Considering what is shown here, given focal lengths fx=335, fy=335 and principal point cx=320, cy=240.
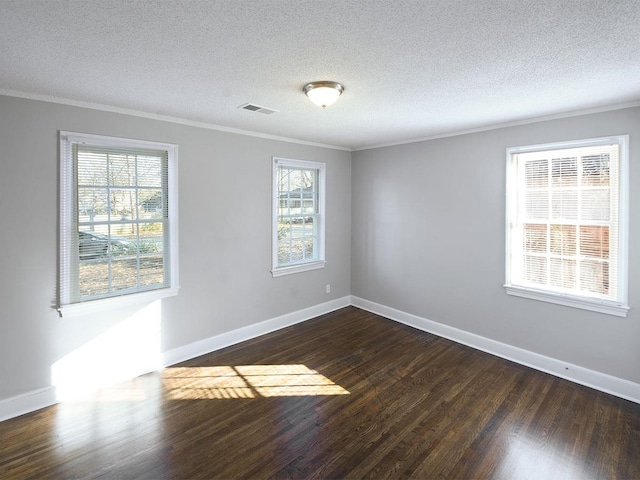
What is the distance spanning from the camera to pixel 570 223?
3.27 metres

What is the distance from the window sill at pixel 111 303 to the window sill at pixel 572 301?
3657mm

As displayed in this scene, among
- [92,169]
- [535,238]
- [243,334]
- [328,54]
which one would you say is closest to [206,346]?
[243,334]

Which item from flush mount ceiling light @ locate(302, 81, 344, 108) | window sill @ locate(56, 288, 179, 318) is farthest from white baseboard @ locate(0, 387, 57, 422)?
flush mount ceiling light @ locate(302, 81, 344, 108)

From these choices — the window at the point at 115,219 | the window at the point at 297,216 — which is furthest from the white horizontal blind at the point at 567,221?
the window at the point at 115,219

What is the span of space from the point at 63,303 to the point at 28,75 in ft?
5.85

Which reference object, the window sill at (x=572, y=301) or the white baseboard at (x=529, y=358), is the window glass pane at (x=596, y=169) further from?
the white baseboard at (x=529, y=358)

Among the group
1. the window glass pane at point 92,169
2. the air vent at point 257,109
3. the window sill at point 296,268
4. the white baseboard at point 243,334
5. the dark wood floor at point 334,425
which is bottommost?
the dark wood floor at point 334,425

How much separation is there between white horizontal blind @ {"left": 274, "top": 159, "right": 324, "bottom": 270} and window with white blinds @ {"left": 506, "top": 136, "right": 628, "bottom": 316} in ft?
8.24

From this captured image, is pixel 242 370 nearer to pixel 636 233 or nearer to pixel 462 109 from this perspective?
pixel 462 109

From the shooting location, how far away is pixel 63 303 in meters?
2.88

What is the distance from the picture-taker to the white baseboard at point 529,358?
9.73ft

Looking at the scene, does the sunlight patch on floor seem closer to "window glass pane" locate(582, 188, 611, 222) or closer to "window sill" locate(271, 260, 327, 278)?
"window sill" locate(271, 260, 327, 278)

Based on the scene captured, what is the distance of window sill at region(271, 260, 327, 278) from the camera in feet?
14.7

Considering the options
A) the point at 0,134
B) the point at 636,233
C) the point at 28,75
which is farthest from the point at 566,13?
the point at 0,134
